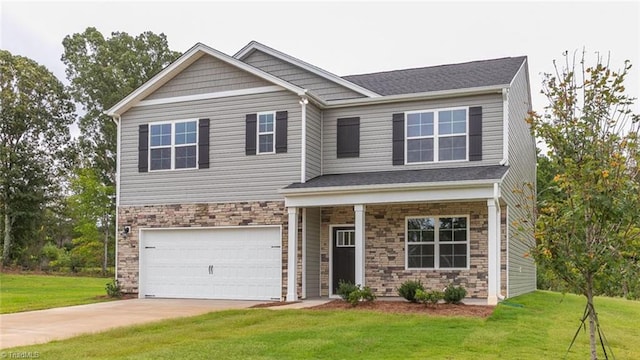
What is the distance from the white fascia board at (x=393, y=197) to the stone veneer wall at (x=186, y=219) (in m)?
0.97

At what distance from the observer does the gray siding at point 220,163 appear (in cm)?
1819

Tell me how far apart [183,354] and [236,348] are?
82cm

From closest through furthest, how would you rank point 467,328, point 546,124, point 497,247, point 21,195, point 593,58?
point 546,124 < point 593,58 < point 467,328 < point 497,247 < point 21,195

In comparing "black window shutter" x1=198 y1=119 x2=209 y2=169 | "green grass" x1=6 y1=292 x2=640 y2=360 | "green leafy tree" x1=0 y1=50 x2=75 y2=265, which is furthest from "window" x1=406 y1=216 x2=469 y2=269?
"green leafy tree" x1=0 y1=50 x2=75 y2=265

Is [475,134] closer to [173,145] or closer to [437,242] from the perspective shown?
[437,242]

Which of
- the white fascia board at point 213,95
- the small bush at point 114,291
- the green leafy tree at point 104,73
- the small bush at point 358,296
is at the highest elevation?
the green leafy tree at point 104,73

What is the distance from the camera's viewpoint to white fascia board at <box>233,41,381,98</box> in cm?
1873

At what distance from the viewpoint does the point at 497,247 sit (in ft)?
49.8

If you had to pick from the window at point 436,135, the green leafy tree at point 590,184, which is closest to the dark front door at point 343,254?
the window at point 436,135

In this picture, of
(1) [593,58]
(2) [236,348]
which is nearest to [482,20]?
(1) [593,58]

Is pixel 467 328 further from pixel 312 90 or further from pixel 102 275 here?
pixel 102 275

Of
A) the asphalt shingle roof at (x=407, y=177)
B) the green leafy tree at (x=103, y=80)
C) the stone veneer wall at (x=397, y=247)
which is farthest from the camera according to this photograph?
the green leafy tree at (x=103, y=80)

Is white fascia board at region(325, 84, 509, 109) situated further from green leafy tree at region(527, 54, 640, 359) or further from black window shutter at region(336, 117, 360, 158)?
green leafy tree at region(527, 54, 640, 359)

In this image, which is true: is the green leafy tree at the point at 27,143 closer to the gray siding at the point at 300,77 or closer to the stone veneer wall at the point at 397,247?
the gray siding at the point at 300,77
